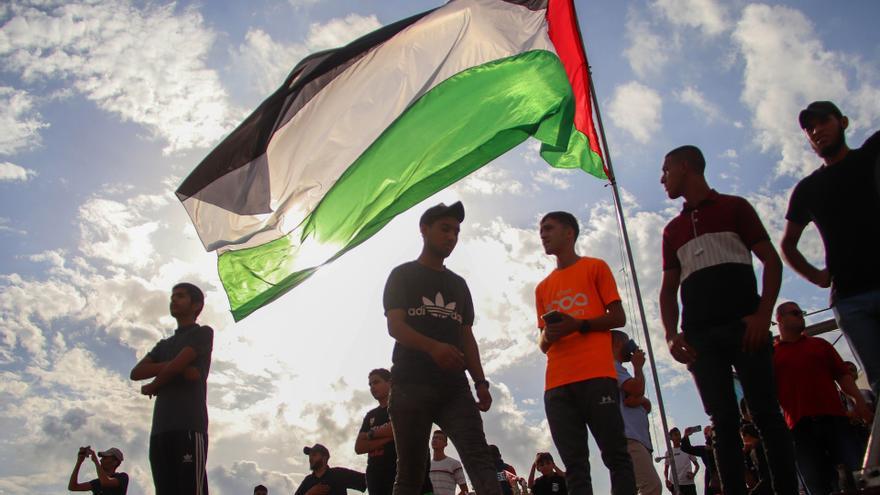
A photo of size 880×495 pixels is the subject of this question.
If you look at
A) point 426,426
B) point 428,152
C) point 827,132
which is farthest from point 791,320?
point 426,426

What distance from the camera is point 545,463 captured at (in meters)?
11.0

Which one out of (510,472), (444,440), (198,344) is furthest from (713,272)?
(510,472)

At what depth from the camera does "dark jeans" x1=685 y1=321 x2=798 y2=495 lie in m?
3.98

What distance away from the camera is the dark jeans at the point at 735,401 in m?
3.98

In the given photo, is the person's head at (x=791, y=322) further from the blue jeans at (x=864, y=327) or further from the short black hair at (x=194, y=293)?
the short black hair at (x=194, y=293)

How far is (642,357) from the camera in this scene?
23.1ft

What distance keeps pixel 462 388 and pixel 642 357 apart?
124 inches

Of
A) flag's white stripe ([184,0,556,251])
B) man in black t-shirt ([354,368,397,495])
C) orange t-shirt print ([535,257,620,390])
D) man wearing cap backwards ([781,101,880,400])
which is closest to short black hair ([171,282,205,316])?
flag's white stripe ([184,0,556,251])

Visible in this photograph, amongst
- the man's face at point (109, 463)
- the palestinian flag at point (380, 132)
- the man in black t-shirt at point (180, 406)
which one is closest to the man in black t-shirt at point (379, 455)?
the palestinian flag at point (380, 132)

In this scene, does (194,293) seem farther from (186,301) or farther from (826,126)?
(826,126)

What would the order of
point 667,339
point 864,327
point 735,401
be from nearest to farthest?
point 864,327, point 735,401, point 667,339

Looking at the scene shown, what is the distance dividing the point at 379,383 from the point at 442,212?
10.9ft

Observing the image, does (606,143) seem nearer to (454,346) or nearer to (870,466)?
(454,346)

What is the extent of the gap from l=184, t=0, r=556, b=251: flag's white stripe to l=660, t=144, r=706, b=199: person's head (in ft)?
10.4
